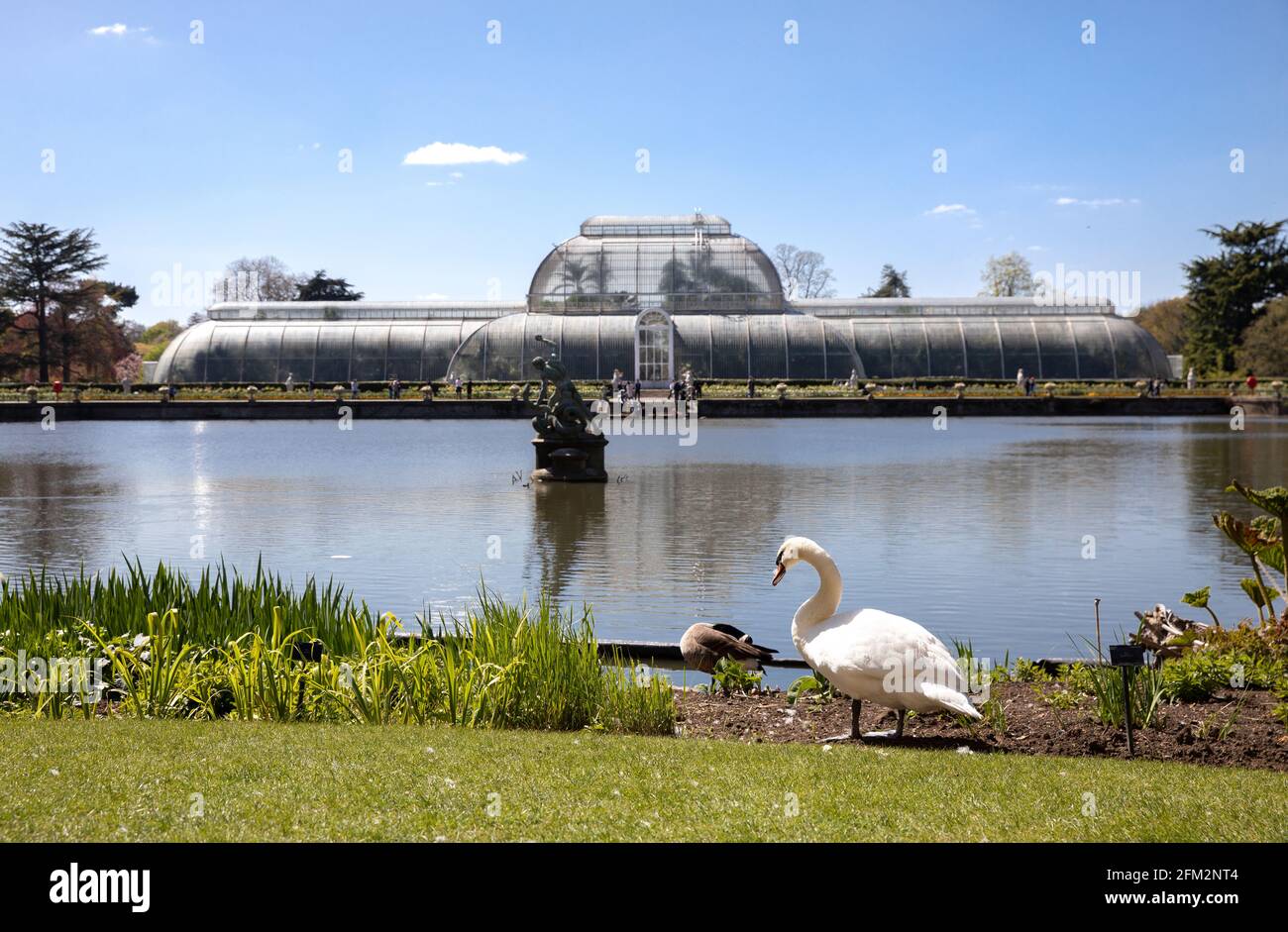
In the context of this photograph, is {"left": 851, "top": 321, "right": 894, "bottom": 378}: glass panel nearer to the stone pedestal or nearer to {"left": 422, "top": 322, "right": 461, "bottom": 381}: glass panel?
{"left": 422, "top": 322, "right": 461, "bottom": 381}: glass panel

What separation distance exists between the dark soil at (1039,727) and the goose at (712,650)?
58 cm

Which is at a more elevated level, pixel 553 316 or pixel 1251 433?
pixel 553 316

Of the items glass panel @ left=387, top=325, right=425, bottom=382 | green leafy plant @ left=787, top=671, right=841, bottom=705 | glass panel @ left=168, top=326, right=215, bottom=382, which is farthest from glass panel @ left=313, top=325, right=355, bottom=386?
green leafy plant @ left=787, top=671, right=841, bottom=705

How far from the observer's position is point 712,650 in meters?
8.68

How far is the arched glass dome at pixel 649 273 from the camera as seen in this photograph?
69.9 metres

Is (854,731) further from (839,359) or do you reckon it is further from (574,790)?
(839,359)

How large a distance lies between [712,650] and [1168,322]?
90.7 metres

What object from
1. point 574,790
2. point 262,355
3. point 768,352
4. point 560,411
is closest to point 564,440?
point 560,411

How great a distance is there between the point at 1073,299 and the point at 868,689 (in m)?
69.1

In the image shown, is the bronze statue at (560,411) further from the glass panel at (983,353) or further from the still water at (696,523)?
the glass panel at (983,353)

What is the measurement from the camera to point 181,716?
7.34m

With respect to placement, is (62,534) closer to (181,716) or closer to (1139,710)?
(181,716)

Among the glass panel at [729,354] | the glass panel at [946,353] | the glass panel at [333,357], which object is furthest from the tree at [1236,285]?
the glass panel at [333,357]
